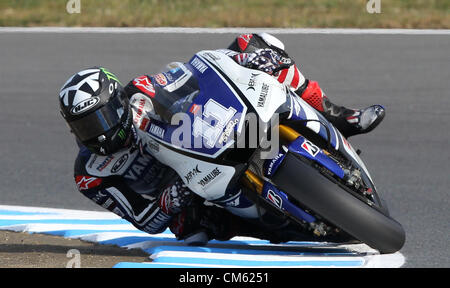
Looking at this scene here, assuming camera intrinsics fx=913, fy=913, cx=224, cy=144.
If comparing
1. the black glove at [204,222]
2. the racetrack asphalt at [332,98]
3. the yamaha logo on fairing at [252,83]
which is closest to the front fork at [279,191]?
the yamaha logo on fairing at [252,83]

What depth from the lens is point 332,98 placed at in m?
9.51

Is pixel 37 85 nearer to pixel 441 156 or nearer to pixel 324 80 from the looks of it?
pixel 324 80

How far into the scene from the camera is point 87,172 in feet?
18.8

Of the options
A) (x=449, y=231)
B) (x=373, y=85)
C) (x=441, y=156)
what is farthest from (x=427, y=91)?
(x=449, y=231)

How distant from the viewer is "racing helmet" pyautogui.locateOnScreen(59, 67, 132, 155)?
5254mm

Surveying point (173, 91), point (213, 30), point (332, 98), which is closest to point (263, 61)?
point (173, 91)

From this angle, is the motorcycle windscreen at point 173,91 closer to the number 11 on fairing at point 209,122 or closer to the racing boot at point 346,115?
the number 11 on fairing at point 209,122

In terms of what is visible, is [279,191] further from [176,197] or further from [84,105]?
[84,105]

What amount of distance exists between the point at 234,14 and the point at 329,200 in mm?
7613

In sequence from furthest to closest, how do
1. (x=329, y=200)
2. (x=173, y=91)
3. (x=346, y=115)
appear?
(x=346, y=115), (x=173, y=91), (x=329, y=200)

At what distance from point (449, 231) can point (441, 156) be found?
1815 millimetres

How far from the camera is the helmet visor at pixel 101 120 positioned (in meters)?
5.27

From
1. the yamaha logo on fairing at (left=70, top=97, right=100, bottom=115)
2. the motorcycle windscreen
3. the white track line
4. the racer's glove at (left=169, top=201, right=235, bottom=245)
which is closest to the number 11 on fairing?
Answer: the motorcycle windscreen

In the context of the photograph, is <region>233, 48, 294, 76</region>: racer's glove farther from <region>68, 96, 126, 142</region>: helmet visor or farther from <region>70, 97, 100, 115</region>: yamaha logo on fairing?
<region>70, 97, 100, 115</region>: yamaha logo on fairing
